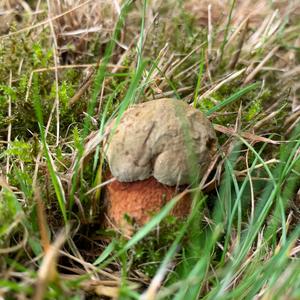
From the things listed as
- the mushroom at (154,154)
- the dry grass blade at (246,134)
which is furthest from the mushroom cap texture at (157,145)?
the dry grass blade at (246,134)

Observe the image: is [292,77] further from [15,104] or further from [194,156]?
[15,104]

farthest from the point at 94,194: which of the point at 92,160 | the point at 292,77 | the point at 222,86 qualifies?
the point at 292,77

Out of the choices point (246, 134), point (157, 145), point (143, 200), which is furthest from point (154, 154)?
point (246, 134)

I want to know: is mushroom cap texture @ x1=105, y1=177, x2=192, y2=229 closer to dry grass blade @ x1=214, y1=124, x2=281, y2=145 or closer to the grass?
the grass

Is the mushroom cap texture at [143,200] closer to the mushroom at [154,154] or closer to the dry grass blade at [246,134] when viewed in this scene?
the mushroom at [154,154]

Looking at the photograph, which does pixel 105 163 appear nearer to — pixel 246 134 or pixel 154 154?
pixel 154 154

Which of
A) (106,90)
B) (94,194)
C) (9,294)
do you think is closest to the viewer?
(9,294)
